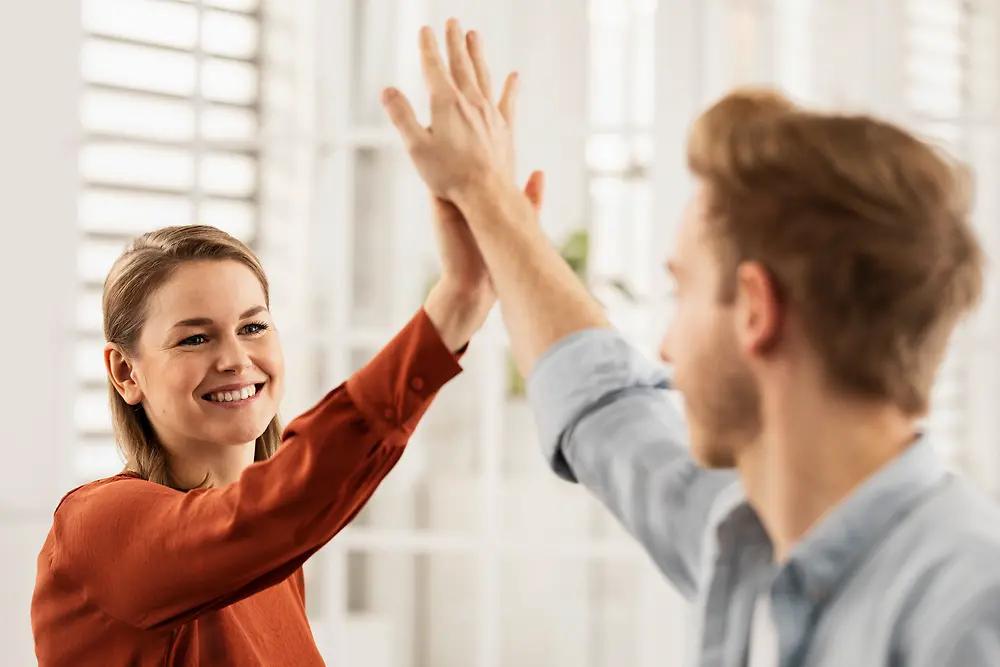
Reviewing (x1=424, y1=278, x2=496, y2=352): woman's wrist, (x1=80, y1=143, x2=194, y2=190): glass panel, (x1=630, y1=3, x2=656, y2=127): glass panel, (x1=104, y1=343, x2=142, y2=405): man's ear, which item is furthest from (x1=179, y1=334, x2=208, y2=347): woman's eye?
(x1=80, y1=143, x2=194, y2=190): glass panel

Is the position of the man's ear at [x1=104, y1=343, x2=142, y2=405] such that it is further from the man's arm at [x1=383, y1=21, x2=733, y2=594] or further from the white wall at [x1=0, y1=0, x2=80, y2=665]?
the white wall at [x1=0, y1=0, x2=80, y2=665]

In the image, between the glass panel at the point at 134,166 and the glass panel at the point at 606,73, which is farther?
the glass panel at the point at 134,166

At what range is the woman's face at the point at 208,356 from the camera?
1.49 m

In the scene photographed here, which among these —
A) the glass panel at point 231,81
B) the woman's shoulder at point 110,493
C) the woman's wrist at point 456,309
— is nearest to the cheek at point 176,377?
the woman's shoulder at point 110,493

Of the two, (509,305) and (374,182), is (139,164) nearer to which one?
(374,182)

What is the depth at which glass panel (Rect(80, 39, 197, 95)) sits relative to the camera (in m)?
3.82

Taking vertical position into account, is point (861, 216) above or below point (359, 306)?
above

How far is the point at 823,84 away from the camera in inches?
124

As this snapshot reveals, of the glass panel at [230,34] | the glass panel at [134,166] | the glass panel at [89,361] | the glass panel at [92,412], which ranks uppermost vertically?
the glass panel at [230,34]

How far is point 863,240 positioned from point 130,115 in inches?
136

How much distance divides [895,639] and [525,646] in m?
2.96

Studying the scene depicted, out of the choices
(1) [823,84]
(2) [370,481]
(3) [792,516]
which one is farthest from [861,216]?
(1) [823,84]

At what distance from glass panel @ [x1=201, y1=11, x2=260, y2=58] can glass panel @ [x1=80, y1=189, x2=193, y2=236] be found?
21.0 inches

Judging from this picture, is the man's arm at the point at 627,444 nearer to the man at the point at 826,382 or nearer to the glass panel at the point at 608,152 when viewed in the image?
the man at the point at 826,382
